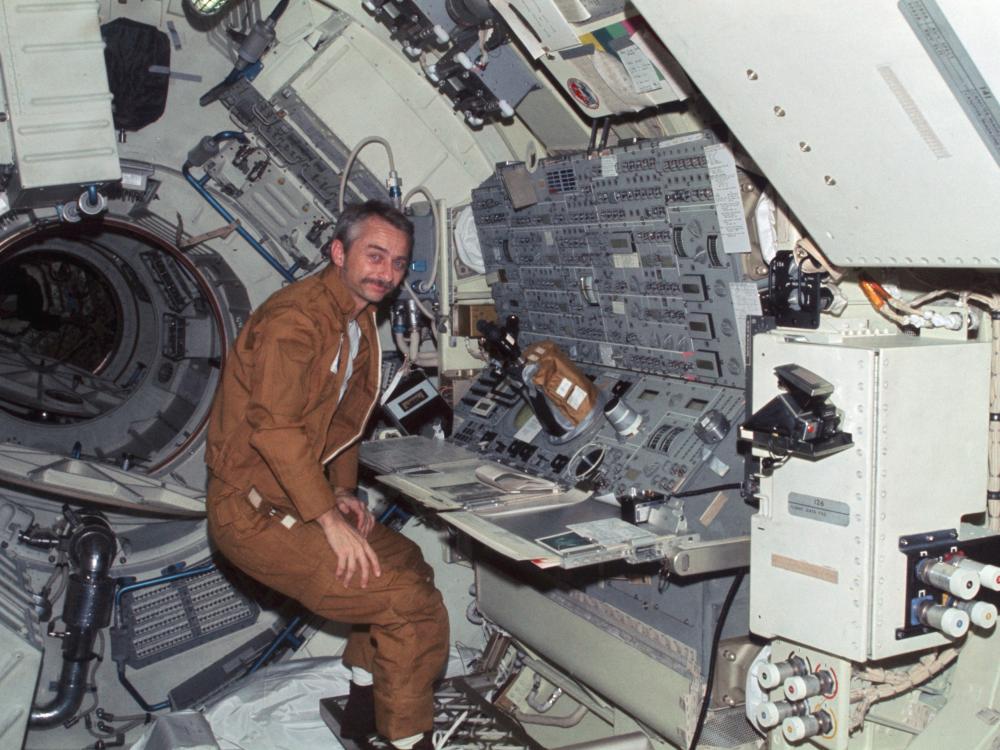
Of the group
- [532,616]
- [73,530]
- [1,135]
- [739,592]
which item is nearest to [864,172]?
[739,592]

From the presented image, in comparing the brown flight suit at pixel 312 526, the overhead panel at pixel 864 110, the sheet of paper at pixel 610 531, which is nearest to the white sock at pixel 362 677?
the brown flight suit at pixel 312 526

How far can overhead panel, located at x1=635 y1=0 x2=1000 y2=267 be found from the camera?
7.31 feet

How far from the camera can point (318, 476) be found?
3264mm

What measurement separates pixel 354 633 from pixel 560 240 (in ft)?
5.56

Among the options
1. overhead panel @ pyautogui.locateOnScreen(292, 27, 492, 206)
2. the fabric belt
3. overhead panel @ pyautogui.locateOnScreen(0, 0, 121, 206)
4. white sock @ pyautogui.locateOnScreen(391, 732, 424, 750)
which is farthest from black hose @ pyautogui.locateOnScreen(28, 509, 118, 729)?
overhead panel @ pyautogui.locateOnScreen(292, 27, 492, 206)

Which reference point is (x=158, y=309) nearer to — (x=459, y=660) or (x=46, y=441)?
(x=46, y=441)

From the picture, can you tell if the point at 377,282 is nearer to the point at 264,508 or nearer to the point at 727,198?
the point at 264,508

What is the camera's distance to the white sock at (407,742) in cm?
357

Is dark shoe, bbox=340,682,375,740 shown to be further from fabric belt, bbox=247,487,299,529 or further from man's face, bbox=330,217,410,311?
man's face, bbox=330,217,410,311

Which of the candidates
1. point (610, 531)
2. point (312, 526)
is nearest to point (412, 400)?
point (312, 526)

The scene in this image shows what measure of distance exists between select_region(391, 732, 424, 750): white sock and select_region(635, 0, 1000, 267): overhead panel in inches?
81.8

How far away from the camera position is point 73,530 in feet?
15.5

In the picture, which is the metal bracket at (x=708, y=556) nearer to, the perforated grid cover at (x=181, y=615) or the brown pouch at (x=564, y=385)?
the brown pouch at (x=564, y=385)

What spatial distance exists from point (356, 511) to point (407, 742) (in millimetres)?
850
